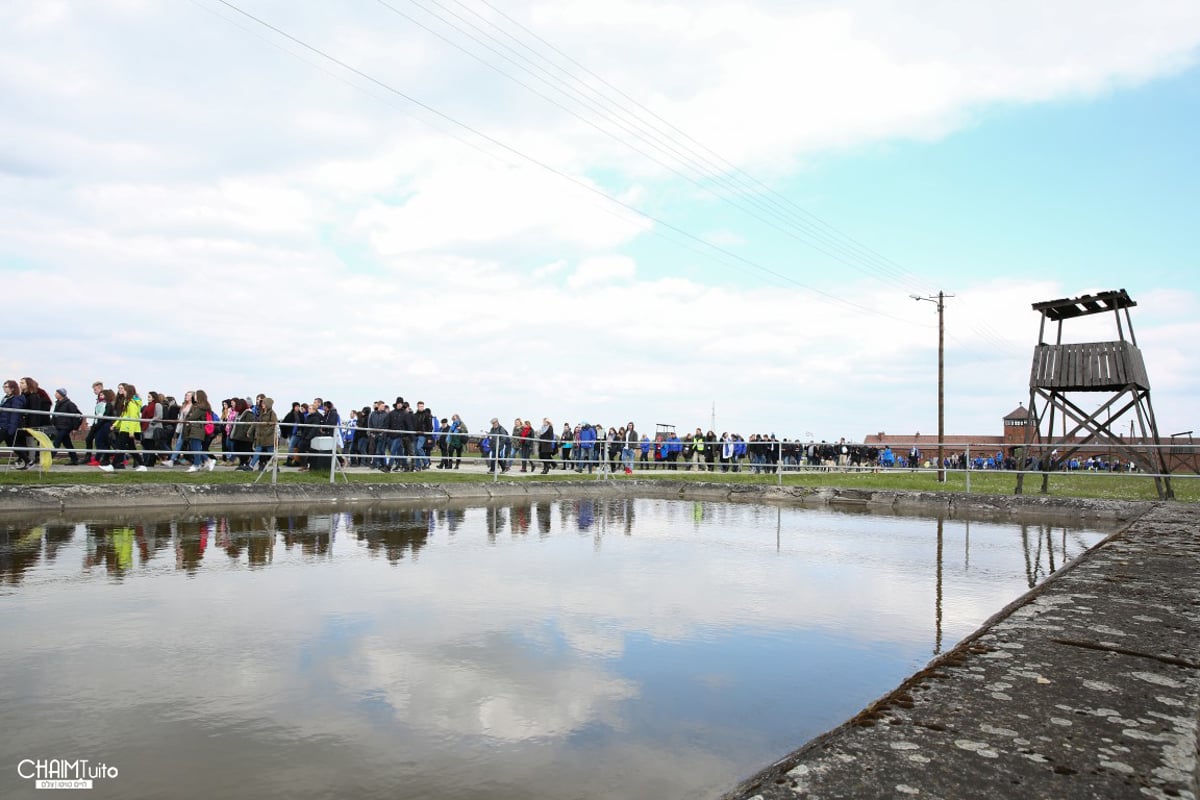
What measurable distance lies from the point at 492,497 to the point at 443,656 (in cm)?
1104

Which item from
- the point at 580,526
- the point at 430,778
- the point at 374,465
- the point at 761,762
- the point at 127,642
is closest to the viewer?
the point at 430,778

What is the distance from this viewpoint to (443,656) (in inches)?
157

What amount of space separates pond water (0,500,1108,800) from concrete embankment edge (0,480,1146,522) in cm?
233

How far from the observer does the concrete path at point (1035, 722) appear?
2020 mm

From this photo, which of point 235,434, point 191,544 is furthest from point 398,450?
point 191,544

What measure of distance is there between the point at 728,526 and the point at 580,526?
2.16 meters

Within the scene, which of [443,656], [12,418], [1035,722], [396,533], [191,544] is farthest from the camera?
[12,418]

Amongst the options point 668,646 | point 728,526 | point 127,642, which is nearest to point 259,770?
point 127,642

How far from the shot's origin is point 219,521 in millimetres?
9859

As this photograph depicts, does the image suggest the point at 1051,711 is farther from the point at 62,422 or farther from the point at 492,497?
the point at 62,422

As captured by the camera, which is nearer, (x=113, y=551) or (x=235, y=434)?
(x=113, y=551)

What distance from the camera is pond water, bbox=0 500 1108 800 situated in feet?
8.93

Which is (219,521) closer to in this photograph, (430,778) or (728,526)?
(728,526)

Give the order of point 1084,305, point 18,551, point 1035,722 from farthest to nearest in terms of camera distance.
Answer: point 1084,305 < point 18,551 < point 1035,722
